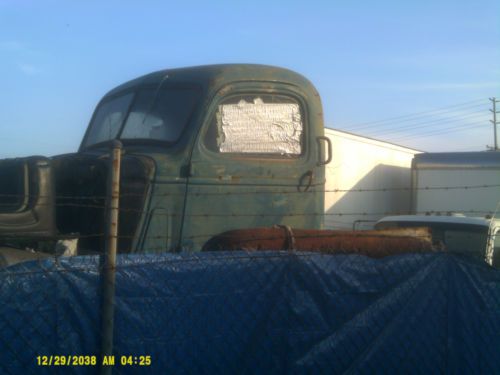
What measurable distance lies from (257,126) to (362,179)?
3.19 metres

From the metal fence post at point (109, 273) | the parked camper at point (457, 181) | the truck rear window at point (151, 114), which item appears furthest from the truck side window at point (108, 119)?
the parked camper at point (457, 181)

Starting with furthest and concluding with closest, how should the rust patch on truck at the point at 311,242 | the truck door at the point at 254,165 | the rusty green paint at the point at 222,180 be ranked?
the truck door at the point at 254,165, the rusty green paint at the point at 222,180, the rust patch on truck at the point at 311,242

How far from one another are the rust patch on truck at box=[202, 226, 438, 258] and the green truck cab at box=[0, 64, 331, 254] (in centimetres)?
60

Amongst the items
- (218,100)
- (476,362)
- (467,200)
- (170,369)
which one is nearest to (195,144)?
(218,100)

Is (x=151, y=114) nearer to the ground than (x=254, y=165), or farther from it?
farther from it

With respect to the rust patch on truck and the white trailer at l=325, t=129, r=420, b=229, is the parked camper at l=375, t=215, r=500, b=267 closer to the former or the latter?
the white trailer at l=325, t=129, r=420, b=229

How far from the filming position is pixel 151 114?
573 centimetres

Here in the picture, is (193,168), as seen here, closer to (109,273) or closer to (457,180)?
(109,273)

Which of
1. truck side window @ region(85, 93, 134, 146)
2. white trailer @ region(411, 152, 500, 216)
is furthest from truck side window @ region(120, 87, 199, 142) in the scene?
white trailer @ region(411, 152, 500, 216)

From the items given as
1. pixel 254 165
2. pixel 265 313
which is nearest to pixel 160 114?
pixel 254 165

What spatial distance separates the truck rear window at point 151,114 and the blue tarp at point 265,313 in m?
1.78

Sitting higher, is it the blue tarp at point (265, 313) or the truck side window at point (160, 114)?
the truck side window at point (160, 114)

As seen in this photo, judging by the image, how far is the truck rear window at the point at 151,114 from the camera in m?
5.48

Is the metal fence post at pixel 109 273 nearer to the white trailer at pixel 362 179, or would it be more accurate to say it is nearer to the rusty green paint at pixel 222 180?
the rusty green paint at pixel 222 180
